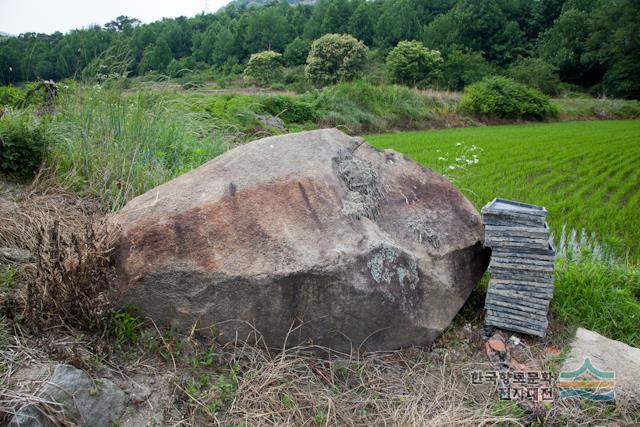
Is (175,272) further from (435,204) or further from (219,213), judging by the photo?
(435,204)

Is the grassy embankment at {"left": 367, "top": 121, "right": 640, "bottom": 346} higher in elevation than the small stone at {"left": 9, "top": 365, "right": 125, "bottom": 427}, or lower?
lower

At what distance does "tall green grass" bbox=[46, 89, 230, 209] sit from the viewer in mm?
3871

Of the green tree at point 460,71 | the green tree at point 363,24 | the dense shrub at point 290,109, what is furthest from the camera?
the green tree at point 363,24

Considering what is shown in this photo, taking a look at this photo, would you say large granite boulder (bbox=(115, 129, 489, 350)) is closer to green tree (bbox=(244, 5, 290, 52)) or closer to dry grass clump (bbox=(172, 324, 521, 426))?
dry grass clump (bbox=(172, 324, 521, 426))

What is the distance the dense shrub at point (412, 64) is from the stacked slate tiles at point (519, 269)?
24.5 m

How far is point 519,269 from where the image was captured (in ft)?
9.80

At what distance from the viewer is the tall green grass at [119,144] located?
3.87 m

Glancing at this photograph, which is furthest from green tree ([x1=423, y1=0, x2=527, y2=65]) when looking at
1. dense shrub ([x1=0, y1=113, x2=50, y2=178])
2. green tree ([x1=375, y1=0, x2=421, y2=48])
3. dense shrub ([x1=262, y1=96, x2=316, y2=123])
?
dense shrub ([x1=0, y1=113, x2=50, y2=178])

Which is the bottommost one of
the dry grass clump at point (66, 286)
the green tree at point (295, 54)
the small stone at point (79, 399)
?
the small stone at point (79, 399)

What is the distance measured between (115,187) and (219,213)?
147cm

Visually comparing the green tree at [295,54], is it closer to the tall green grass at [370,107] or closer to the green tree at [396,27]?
the green tree at [396,27]

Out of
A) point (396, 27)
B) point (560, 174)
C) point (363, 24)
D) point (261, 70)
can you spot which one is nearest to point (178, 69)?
point (560, 174)

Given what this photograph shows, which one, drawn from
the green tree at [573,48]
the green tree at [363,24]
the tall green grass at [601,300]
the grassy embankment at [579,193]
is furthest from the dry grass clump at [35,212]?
the green tree at [363,24]

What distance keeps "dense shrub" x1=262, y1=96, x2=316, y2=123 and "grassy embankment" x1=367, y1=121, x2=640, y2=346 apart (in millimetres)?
2886
